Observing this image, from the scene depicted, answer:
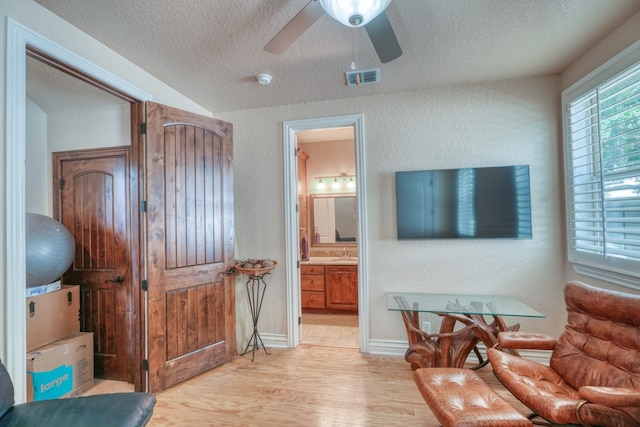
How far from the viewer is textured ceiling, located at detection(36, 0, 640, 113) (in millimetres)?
1744

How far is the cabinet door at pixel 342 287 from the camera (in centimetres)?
419

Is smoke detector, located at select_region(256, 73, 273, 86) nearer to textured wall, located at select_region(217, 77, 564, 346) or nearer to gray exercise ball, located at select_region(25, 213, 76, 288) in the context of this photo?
textured wall, located at select_region(217, 77, 564, 346)

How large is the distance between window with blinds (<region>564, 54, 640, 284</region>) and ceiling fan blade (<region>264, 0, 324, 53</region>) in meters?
2.15

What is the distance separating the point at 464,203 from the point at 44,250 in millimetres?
3480

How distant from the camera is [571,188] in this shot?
8.25ft

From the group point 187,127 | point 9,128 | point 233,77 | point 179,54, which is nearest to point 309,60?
point 233,77

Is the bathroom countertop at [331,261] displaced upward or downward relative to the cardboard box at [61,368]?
upward

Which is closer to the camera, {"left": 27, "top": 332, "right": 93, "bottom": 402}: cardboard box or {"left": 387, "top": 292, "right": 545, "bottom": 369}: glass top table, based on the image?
{"left": 27, "top": 332, "right": 93, "bottom": 402}: cardboard box

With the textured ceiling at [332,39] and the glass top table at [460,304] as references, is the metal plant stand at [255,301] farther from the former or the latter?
the textured ceiling at [332,39]

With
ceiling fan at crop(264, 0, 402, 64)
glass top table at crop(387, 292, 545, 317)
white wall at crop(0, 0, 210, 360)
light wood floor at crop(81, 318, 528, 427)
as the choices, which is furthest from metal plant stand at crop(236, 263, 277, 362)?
ceiling fan at crop(264, 0, 402, 64)

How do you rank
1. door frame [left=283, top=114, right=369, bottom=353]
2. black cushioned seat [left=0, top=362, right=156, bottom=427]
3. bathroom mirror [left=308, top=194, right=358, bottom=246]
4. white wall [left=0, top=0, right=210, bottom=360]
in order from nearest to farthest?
black cushioned seat [left=0, top=362, right=156, bottom=427] → white wall [left=0, top=0, right=210, bottom=360] → door frame [left=283, top=114, right=369, bottom=353] → bathroom mirror [left=308, top=194, right=358, bottom=246]

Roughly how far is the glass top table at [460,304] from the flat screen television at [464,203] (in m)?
0.57

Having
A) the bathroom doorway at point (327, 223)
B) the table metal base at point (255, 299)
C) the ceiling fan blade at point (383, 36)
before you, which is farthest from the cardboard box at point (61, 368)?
the ceiling fan blade at point (383, 36)

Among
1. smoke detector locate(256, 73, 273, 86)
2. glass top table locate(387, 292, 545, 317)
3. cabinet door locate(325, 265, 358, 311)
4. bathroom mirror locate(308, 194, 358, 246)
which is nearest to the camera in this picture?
glass top table locate(387, 292, 545, 317)
